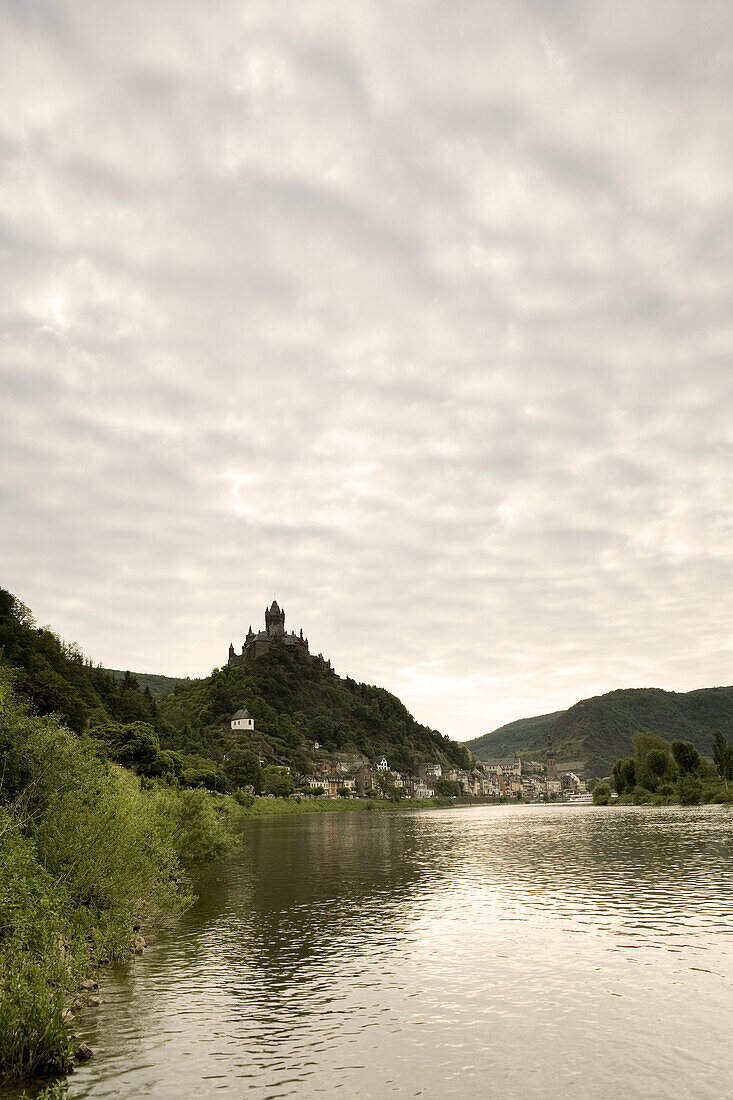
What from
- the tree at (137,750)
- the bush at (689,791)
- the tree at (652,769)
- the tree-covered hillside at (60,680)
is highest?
the tree-covered hillside at (60,680)

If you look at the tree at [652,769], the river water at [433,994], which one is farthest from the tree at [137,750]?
the tree at [652,769]

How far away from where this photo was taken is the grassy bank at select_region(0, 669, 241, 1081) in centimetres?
1534

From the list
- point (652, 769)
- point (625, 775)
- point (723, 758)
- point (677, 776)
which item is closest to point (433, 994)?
point (723, 758)

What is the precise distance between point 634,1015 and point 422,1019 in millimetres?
5670

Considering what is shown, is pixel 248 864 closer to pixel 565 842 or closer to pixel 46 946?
pixel 565 842

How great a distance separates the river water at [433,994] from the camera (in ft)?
51.8

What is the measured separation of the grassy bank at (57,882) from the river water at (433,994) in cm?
133

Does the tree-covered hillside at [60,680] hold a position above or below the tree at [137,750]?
above

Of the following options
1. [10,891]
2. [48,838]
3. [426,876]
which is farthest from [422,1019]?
[426,876]

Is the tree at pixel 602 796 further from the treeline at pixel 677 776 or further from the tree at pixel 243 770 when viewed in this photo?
the tree at pixel 243 770

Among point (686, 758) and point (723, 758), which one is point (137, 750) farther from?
point (723, 758)

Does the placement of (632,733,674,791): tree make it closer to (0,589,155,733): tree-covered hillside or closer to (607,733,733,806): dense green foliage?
(607,733,733,806): dense green foliage

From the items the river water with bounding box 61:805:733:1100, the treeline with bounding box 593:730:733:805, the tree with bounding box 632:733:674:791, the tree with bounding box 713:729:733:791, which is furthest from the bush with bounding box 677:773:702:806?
the river water with bounding box 61:805:733:1100

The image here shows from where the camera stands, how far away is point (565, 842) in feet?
236
